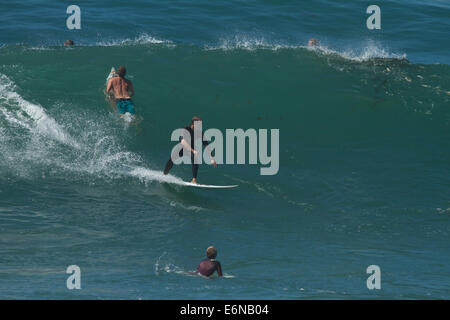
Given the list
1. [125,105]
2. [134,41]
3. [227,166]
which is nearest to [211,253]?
[227,166]

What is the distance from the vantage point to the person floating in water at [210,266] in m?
11.4

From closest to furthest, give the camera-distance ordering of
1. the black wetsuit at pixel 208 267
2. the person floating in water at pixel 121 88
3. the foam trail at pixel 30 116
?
the black wetsuit at pixel 208 267 → the foam trail at pixel 30 116 → the person floating in water at pixel 121 88

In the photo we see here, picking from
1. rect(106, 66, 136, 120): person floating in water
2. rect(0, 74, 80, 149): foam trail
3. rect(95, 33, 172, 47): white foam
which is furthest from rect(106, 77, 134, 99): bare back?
rect(95, 33, 172, 47): white foam

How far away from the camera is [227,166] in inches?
658

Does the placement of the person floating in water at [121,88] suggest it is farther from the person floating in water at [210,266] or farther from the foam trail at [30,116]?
the person floating in water at [210,266]

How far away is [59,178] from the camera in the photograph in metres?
15.4

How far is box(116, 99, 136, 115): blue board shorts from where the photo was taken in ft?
58.7

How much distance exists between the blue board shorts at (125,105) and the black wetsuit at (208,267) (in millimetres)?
7480

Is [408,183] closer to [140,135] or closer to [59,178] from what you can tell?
[140,135]

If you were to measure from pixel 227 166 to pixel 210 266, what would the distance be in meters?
5.53

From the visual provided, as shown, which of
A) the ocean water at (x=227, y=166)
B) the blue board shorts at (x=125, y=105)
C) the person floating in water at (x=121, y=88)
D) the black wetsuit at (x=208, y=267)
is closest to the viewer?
the black wetsuit at (x=208, y=267)

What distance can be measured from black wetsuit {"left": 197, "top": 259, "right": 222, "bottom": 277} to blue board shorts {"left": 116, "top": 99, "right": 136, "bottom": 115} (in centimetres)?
748

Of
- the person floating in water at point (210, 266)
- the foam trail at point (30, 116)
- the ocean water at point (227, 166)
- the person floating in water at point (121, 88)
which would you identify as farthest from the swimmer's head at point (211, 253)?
the person floating in water at point (121, 88)

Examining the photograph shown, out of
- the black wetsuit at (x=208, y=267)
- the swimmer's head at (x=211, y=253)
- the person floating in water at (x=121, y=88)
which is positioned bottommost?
the black wetsuit at (x=208, y=267)
